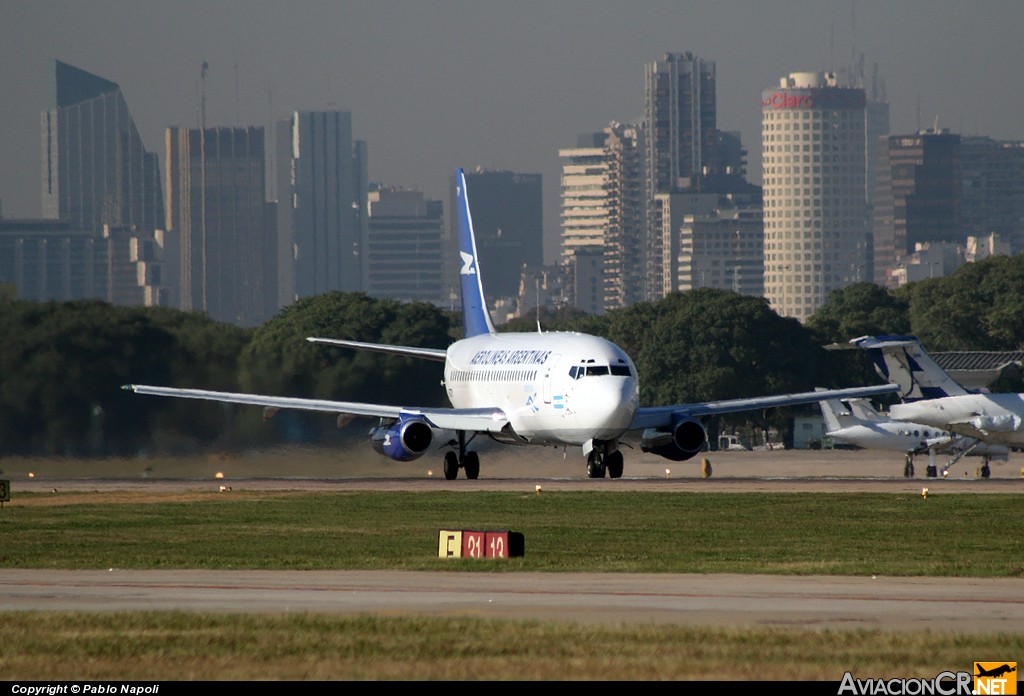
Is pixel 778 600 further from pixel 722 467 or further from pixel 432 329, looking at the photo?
pixel 432 329

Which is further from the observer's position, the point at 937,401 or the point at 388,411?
the point at 937,401

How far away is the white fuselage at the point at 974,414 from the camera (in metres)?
70.5

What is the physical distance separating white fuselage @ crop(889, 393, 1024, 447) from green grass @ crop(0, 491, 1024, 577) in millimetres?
20688

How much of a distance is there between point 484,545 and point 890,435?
61394 mm

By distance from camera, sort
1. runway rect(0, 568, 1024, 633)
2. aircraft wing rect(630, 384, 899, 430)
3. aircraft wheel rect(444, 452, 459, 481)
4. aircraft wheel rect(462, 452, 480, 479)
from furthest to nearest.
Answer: aircraft wheel rect(462, 452, 480, 479) < aircraft wheel rect(444, 452, 459, 481) < aircraft wing rect(630, 384, 899, 430) < runway rect(0, 568, 1024, 633)

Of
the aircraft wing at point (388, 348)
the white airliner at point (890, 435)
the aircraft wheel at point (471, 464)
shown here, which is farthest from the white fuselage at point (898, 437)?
the aircraft wheel at point (471, 464)

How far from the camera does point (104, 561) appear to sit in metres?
30.5

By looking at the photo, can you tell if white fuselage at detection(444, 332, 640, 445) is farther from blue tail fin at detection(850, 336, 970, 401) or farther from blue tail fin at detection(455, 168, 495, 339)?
blue tail fin at detection(850, 336, 970, 401)

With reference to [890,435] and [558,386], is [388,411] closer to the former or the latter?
[558,386]

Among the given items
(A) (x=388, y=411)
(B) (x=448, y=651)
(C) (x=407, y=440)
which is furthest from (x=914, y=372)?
(B) (x=448, y=651)

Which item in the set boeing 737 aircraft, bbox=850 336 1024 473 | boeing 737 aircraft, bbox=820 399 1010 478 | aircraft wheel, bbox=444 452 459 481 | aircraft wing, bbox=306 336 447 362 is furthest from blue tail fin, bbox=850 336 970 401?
aircraft wheel, bbox=444 452 459 481

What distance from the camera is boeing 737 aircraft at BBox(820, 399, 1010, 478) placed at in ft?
275

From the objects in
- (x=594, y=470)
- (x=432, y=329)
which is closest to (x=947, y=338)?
(x=432, y=329)

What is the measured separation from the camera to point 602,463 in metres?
60.1
